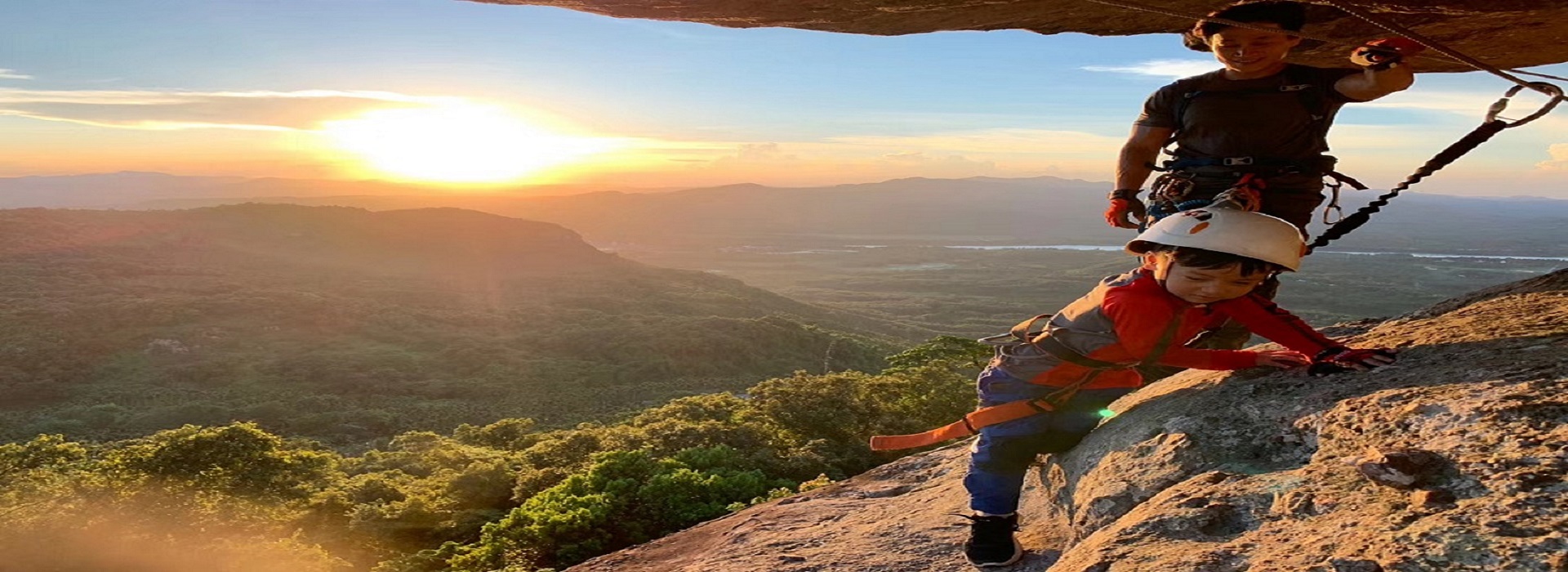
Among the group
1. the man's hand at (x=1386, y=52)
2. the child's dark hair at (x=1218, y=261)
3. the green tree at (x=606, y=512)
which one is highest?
the man's hand at (x=1386, y=52)

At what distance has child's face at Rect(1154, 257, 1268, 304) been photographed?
9.04 feet

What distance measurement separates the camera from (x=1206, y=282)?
2.78 metres

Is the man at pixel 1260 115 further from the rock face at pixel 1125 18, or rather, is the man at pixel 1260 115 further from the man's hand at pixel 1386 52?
the rock face at pixel 1125 18

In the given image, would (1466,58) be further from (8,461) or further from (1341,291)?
(1341,291)

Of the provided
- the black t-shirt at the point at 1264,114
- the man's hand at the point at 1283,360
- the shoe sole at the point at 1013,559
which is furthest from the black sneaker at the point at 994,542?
the black t-shirt at the point at 1264,114

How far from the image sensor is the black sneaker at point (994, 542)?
346 centimetres

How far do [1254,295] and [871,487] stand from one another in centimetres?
339

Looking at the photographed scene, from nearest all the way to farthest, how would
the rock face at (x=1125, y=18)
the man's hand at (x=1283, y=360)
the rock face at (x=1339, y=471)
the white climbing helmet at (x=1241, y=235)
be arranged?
the rock face at (x=1339, y=471) < the white climbing helmet at (x=1241, y=235) < the man's hand at (x=1283, y=360) < the rock face at (x=1125, y=18)

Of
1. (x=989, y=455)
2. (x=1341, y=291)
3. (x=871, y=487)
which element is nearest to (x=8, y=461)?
(x=871, y=487)

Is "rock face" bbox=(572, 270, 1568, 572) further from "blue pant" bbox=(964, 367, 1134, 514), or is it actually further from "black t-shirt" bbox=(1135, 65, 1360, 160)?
"black t-shirt" bbox=(1135, 65, 1360, 160)

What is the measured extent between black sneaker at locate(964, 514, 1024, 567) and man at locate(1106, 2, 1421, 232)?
1630mm

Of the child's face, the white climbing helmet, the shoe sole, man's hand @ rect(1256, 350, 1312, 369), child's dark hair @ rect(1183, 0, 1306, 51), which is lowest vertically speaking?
the shoe sole

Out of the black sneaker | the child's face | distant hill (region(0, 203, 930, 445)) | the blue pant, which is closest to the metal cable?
the child's face

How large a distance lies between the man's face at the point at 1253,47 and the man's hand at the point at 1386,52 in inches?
11.3
